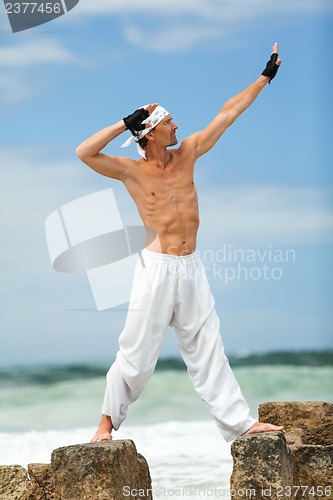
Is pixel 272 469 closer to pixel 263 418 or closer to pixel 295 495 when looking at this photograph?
pixel 295 495

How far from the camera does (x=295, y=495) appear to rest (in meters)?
5.02

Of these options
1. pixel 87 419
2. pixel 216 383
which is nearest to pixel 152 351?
pixel 216 383

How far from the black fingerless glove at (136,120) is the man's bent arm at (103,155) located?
3 cm

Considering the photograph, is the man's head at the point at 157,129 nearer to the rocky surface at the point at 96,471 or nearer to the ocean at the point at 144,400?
the rocky surface at the point at 96,471

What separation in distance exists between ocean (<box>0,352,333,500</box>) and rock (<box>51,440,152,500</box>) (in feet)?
18.3

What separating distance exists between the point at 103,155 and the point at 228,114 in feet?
2.45

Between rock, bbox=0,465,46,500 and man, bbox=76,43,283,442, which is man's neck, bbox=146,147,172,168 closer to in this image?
man, bbox=76,43,283,442

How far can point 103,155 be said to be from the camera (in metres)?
5.23

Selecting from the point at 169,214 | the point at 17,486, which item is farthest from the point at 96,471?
the point at 169,214

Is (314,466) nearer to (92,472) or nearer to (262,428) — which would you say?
(262,428)

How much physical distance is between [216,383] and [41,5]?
3977mm

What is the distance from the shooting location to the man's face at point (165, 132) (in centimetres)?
527

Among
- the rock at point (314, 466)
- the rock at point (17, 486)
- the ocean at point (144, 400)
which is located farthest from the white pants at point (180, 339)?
the ocean at point (144, 400)

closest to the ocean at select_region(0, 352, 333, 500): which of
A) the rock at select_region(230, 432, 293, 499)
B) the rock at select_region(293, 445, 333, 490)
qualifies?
the rock at select_region(293, 445, 333, 490)
